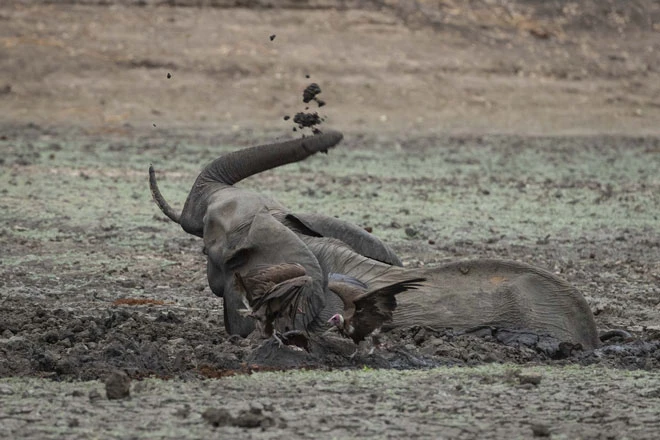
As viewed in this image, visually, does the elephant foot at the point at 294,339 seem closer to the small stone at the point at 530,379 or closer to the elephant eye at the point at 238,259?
the elephant eye at the point at 238,259

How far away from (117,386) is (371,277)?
2.01 metres

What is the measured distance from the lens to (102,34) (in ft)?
95.8

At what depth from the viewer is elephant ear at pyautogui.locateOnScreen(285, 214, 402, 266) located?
8266mm

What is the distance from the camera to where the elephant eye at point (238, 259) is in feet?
25.8

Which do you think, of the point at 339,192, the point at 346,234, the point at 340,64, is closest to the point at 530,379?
the point at 346,234

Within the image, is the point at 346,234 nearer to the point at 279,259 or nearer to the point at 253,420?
the point at 279,259

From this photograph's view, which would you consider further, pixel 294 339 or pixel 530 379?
pixel 294 339

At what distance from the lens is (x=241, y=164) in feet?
28.3

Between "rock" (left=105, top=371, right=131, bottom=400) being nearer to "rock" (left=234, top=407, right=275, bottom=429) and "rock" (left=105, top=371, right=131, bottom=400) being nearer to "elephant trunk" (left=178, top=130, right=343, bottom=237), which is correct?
"rock" (left=234, top=407, right=275, bottom=429)

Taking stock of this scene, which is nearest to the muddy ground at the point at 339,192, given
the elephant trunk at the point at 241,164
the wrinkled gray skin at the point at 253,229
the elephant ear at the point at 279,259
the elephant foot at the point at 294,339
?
the elephant foot at the point at 294,339

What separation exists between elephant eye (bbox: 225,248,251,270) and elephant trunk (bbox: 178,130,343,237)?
1.94 ft

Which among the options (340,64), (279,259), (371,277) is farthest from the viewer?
(340,64)

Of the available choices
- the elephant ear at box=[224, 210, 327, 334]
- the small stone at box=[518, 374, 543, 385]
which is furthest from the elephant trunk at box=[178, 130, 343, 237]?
the small stone at box=[518, 374, 543, 385]

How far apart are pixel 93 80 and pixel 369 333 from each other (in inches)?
803
